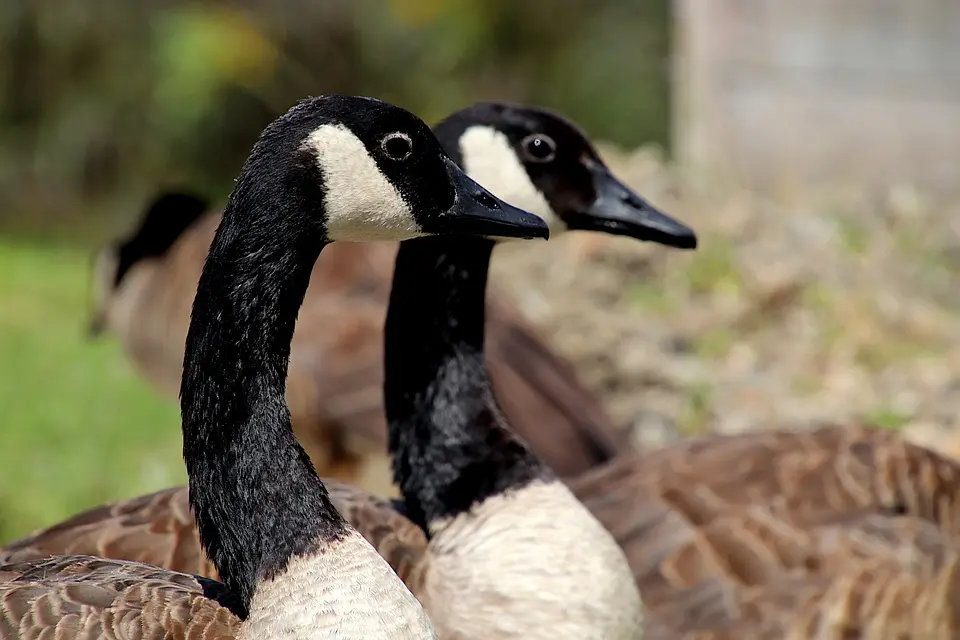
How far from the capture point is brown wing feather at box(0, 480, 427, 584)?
9.50 ft

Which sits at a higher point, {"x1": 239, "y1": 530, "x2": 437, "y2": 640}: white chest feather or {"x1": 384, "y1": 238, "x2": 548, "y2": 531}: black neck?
{"x1": 384, "y1": 238, "x2": 548, "y2": 531}: black neck

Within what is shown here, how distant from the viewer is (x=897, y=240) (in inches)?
290

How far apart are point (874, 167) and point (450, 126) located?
5.91 meters

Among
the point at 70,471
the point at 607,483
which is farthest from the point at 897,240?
the point at 70,471

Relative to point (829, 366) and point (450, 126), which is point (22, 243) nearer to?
point (829, 366)

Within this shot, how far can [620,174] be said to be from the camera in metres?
8.03

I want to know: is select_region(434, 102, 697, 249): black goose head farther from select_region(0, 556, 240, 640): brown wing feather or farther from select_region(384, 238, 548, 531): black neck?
select_region(0, 556, 240, 640): brown wing feather

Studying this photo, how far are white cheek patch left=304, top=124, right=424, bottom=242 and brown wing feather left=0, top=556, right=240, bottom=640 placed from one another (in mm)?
722

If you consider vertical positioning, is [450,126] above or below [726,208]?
above

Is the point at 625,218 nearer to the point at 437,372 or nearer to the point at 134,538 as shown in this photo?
the point at 437,372

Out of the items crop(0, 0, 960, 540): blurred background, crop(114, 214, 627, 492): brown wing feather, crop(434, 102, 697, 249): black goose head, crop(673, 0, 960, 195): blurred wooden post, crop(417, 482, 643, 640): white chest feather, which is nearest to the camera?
crop(417, 482, 643, 640): white chest feather

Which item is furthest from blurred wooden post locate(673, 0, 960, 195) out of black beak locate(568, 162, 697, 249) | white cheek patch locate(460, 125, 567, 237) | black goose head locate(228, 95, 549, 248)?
black goose head locate(228, 95, 549, 248)

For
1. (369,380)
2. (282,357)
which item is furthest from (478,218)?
(369,380)

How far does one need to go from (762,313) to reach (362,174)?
450cm
